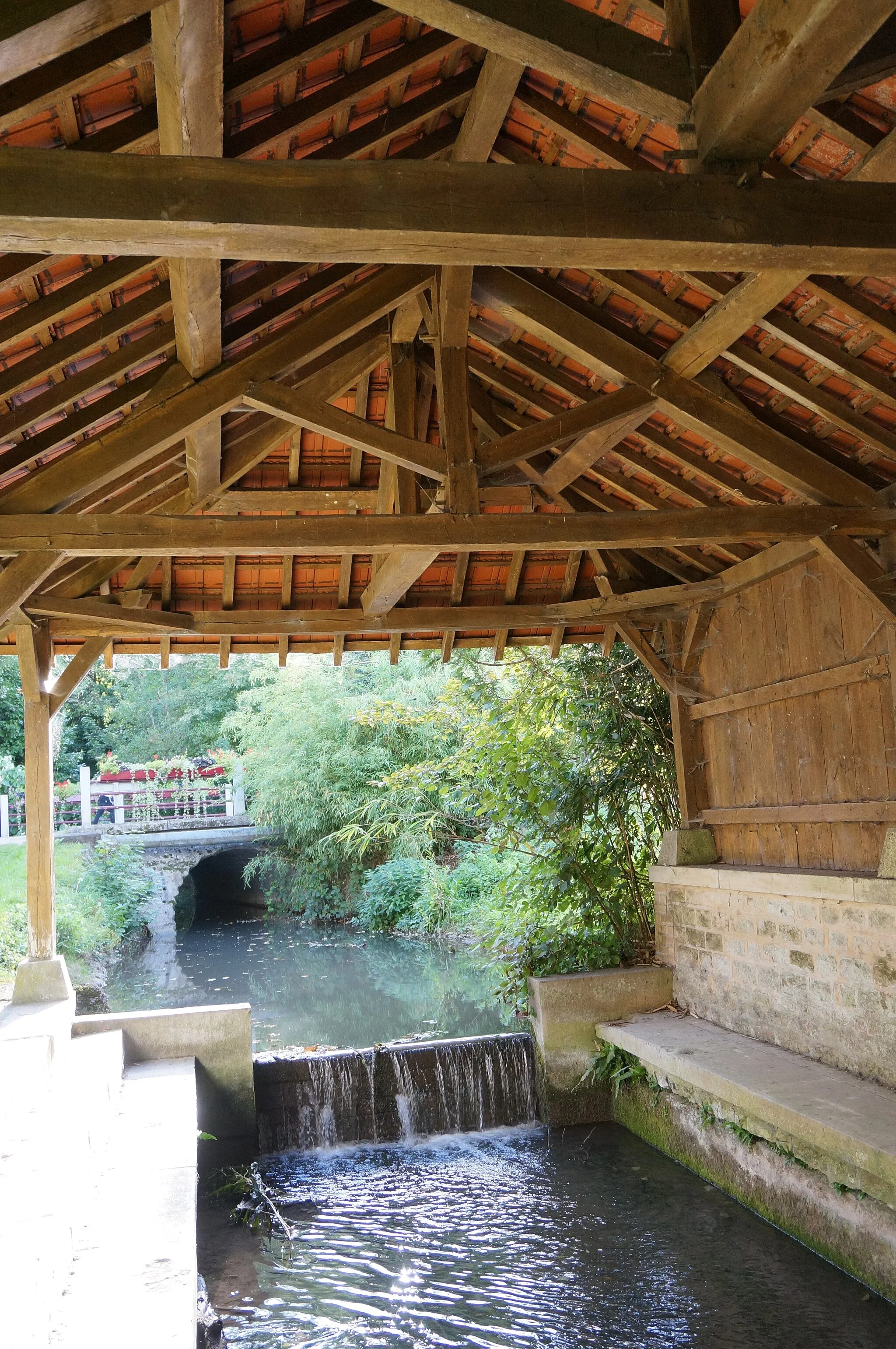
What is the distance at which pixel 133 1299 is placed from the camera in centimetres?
348

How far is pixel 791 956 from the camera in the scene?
243 inches

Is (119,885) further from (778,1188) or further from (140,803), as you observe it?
(778,1188)

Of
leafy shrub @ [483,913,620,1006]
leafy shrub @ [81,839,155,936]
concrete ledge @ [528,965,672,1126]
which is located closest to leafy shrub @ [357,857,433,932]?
leafy shrub @ [81,839,155,936]

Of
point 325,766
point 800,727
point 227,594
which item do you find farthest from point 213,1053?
point 325,766

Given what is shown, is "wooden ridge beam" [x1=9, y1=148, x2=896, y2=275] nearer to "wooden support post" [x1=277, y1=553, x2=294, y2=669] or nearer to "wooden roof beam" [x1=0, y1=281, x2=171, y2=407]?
"wooden roof beam" [x1=0, y1=281, x2=171, y2=407]

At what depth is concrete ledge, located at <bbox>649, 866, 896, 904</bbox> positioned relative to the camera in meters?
5.33

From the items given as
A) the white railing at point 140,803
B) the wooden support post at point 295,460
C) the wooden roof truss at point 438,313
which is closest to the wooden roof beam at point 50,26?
the wooden roof truss at point 438,313

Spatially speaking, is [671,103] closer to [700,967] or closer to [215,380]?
[215,380]

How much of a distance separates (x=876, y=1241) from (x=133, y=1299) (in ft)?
11.1

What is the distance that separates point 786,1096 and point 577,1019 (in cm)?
265

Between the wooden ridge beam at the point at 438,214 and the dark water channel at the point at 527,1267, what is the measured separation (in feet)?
14.2

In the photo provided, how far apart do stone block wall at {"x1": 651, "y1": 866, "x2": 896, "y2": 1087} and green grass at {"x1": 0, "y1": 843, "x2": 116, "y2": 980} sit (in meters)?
6.61

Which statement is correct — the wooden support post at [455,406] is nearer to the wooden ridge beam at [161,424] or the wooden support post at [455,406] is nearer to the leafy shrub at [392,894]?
the wooden ridge beam at [161,424]

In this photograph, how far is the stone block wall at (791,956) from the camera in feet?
17.6
